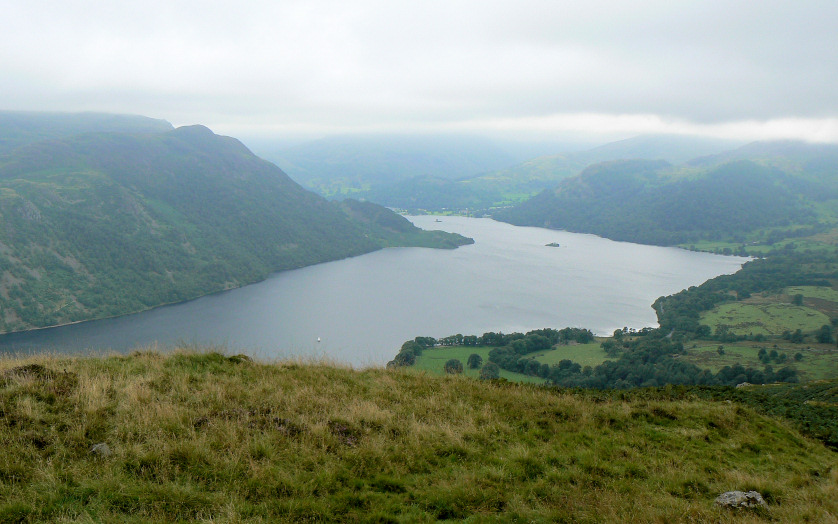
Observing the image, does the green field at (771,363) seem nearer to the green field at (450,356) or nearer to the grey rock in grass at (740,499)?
the green field at (450,356)

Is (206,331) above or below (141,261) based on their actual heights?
below

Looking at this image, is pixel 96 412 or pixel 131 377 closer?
pixel 96 412

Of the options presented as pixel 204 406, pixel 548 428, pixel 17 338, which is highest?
pixel 204 406

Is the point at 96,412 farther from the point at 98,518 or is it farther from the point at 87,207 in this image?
the point at 87,207

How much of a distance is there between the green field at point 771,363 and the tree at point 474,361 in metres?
32.8

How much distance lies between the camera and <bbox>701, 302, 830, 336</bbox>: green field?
88.1 metres

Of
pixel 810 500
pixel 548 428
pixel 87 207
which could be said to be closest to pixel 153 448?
pixel 548 428

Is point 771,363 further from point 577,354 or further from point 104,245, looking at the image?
point 104,245

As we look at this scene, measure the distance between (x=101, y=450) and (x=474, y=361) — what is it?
65.2 metres

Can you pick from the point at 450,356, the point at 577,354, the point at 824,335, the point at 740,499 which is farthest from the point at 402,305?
the point at 740,499

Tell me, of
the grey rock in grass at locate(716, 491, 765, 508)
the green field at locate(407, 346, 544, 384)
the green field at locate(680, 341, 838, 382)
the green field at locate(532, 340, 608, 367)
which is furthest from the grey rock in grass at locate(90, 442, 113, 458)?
the green field at locate(680, 341, 838, 382)

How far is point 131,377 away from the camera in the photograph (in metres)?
9.08

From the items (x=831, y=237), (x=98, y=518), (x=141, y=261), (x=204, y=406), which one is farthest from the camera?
(x=831, y=237)

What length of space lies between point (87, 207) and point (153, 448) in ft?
607
